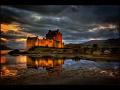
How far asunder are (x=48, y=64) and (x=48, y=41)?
0.97 ft

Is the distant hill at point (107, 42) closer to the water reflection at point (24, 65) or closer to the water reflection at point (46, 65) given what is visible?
the water reflection at point (46, 65)

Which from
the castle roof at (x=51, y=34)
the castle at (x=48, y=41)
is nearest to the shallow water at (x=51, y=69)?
the castle at (x=48, y=41)

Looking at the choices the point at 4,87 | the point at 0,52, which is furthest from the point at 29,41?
the point at 4,87

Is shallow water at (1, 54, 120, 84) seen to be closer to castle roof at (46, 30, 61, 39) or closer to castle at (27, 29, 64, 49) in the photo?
castle at (27, 29, 64, 49)

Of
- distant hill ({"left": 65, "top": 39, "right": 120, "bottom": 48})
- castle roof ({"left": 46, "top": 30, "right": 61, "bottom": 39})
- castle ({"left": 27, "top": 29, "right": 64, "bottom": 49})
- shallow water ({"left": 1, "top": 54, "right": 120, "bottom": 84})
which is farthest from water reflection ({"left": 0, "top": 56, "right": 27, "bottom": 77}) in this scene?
distant hill ({"left": 65, "top": 39, "right": 120, "bottom": 48})

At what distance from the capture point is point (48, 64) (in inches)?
109

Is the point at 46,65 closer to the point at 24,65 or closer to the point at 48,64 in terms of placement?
the point at 48,64

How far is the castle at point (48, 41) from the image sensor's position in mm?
2779

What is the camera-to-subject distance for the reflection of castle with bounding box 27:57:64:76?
9.02ft

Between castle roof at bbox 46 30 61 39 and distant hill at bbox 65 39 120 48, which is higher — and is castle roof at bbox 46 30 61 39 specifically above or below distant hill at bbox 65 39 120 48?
above

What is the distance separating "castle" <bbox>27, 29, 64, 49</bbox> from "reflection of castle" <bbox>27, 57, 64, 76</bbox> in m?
0.18

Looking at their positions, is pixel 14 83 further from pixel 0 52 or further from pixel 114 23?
pixel 114 23

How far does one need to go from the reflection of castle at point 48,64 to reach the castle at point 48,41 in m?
0.18
